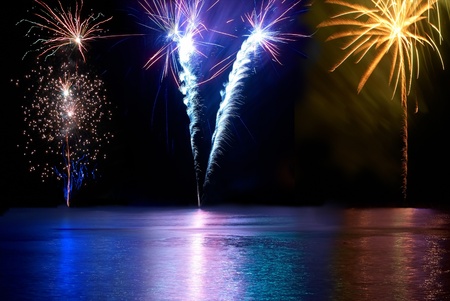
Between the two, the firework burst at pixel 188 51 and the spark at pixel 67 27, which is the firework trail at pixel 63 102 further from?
the firework burst at pixel 188 51

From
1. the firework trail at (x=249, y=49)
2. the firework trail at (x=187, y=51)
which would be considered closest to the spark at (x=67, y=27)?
the firework trail at (x=187, y=51)

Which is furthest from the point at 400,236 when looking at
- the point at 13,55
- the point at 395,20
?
the point at 13,55

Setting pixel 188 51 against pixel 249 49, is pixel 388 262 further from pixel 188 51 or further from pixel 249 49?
pixel 188 51

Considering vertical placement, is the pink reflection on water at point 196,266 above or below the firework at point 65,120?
below

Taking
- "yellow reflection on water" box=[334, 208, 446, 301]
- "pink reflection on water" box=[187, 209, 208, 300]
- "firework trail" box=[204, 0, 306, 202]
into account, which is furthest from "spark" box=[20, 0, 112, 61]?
"yellow reflection on water" box=[334, 208, 446, 301]

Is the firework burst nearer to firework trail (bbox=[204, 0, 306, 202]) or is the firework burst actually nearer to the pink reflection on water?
firework trail (bbox=[204, 0, 306, 202])

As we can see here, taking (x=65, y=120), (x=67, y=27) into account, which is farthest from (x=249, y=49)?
(x=65, y=120)
